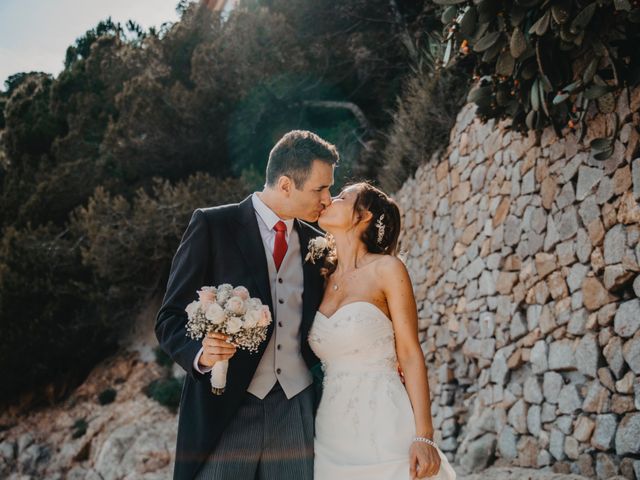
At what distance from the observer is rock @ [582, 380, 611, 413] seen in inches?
164

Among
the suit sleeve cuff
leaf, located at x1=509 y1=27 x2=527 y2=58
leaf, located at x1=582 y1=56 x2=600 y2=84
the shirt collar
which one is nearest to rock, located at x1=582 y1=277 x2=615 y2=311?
leaf, located at x1=582 y1=56 x2=600 y2=84

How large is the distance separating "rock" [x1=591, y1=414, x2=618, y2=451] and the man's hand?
2.94m

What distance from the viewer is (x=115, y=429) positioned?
10109 millimetres

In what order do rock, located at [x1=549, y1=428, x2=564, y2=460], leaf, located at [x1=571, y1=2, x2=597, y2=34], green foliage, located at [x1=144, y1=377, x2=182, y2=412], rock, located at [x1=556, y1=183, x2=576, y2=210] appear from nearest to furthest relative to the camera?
leaf, located at [x1=571, y1=2, x2=597, y2=34]
rock, located at [x1=549, y1=428, x2=564, y2=460]
rock, located at [x1=556, y1=183, x2=576, y2=210]
green foliage, located at [x1=144, y1=377, x2=182, y2=412]

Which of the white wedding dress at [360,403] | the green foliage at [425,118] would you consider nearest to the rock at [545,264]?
the white wedding dress at [360,403]

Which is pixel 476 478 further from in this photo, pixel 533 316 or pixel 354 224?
pixel 354 224

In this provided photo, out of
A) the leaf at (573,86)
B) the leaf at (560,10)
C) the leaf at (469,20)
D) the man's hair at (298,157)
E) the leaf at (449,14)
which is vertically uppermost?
the leaf at (449,14)

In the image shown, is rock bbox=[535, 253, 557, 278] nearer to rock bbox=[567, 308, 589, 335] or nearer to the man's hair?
rock bbox=[567, 308, 589, 335]

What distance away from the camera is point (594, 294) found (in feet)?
14.3

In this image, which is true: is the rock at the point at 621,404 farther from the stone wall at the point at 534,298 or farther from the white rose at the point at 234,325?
the white rose at the point at 234,325

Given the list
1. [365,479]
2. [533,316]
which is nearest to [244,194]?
[533,316]

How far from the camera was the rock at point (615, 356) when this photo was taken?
4023mm

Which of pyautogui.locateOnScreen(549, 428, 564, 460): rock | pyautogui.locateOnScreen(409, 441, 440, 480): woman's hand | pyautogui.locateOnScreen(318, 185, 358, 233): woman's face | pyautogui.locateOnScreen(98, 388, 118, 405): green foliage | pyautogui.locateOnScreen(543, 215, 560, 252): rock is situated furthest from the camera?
pyautogui.locateOnScreen(98, 388, 118, 405): green foliage

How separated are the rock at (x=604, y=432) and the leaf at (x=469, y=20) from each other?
8.65 ft
